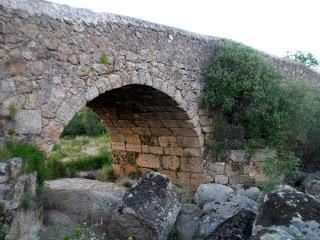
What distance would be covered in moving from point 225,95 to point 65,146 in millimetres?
5955

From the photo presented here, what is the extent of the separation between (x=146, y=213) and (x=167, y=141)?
3565mm

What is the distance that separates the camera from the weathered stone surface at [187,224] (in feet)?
18.9

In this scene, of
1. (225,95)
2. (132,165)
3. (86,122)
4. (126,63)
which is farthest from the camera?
(86,122)

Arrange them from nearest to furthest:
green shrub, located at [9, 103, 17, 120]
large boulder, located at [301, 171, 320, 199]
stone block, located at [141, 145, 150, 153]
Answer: green shrub, located at [9, 103, 17, 120], large boulder, located at [301, 171, 320, 199], stone block, located at [141, 145, 150, 153]

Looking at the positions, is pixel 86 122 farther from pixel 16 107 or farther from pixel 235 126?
pixel 16 107

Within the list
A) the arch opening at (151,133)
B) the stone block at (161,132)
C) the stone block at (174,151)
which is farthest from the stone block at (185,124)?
the stone block at (174,151)

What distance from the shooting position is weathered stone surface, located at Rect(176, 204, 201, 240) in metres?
5.75

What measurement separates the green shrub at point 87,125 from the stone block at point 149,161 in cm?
552

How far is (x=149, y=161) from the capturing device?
30.9 ft

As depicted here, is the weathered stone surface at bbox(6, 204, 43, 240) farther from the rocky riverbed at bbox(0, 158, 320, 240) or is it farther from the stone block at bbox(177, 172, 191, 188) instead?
the stone block at bbox(177, 172, 191, 188)

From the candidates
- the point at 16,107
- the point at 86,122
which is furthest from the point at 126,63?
the point at 86,122

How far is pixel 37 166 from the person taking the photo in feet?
17.5

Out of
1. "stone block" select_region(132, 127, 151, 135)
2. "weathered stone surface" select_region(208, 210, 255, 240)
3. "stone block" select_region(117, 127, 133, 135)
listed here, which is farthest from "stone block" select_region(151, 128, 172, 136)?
"weathered stone surface" select_region(208, 210, 255, 240)

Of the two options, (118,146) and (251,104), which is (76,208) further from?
(118,146)
